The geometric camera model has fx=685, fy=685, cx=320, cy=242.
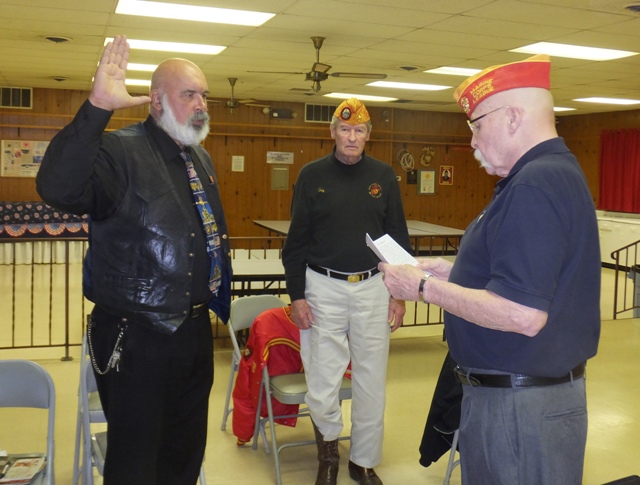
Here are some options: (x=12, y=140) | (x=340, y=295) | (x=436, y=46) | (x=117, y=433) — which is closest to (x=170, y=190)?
(x=117, y=433)

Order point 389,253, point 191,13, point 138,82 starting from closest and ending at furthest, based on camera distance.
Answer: point 389,253 < point 191,13 < point 138,82

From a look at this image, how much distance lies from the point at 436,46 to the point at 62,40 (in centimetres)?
377

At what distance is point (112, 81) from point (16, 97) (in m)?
10.9

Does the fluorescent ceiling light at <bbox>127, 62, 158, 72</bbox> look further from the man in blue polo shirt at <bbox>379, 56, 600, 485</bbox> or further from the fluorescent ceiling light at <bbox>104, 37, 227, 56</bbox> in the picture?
the man in blue polo shirt at <bbox>379, 56, 600, 485</bbox>

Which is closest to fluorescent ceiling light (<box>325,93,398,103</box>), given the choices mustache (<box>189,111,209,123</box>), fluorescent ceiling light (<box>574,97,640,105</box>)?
fluorescent ceiling light (<box>574,97,640,105</box>)

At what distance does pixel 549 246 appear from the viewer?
1623mm

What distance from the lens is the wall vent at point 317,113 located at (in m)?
13.4

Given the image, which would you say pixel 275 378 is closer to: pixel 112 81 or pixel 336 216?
pixel 336 216

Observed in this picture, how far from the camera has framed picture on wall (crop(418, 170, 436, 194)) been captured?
1414cm

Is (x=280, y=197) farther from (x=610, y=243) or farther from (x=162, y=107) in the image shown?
(x=162, y=107)

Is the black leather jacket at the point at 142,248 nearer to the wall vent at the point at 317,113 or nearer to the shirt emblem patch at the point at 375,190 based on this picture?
the shirt emblem patch at the point at 375,190

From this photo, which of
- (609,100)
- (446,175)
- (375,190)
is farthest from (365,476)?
(446,175)

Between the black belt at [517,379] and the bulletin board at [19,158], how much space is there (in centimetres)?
1127

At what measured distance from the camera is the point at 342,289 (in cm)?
332
